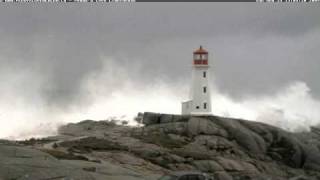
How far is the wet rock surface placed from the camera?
7331 centimetres

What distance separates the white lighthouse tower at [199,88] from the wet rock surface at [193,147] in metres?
4.77

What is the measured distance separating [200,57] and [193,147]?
19.9 meters

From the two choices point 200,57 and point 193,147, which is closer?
point 193,147

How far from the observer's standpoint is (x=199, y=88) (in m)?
101

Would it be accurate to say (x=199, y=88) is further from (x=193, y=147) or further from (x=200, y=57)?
(x=193, y=147)

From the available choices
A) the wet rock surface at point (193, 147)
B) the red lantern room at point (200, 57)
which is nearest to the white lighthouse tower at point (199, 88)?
the red lantern room at point (200, 57)

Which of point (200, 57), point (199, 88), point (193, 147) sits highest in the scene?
point (200, 57)

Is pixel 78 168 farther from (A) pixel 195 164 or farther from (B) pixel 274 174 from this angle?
(B) pixel 274 174

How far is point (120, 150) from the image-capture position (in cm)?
7700

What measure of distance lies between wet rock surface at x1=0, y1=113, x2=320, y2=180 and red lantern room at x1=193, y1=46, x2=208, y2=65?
9512 millimetres

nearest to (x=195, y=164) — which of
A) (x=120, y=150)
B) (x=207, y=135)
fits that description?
(x=120, y=150)

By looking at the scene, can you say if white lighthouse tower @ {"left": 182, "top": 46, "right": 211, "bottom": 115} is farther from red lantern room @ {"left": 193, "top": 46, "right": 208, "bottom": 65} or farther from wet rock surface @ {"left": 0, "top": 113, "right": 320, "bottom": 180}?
wet rock surface @ {"left": 0, "top": 113, "right": 320, "bottom": 180}

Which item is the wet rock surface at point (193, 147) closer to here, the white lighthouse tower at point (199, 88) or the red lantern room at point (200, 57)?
the white lighthouse tower at point (199, 88)

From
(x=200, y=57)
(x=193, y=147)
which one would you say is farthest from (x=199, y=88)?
(x=193, y=147)
